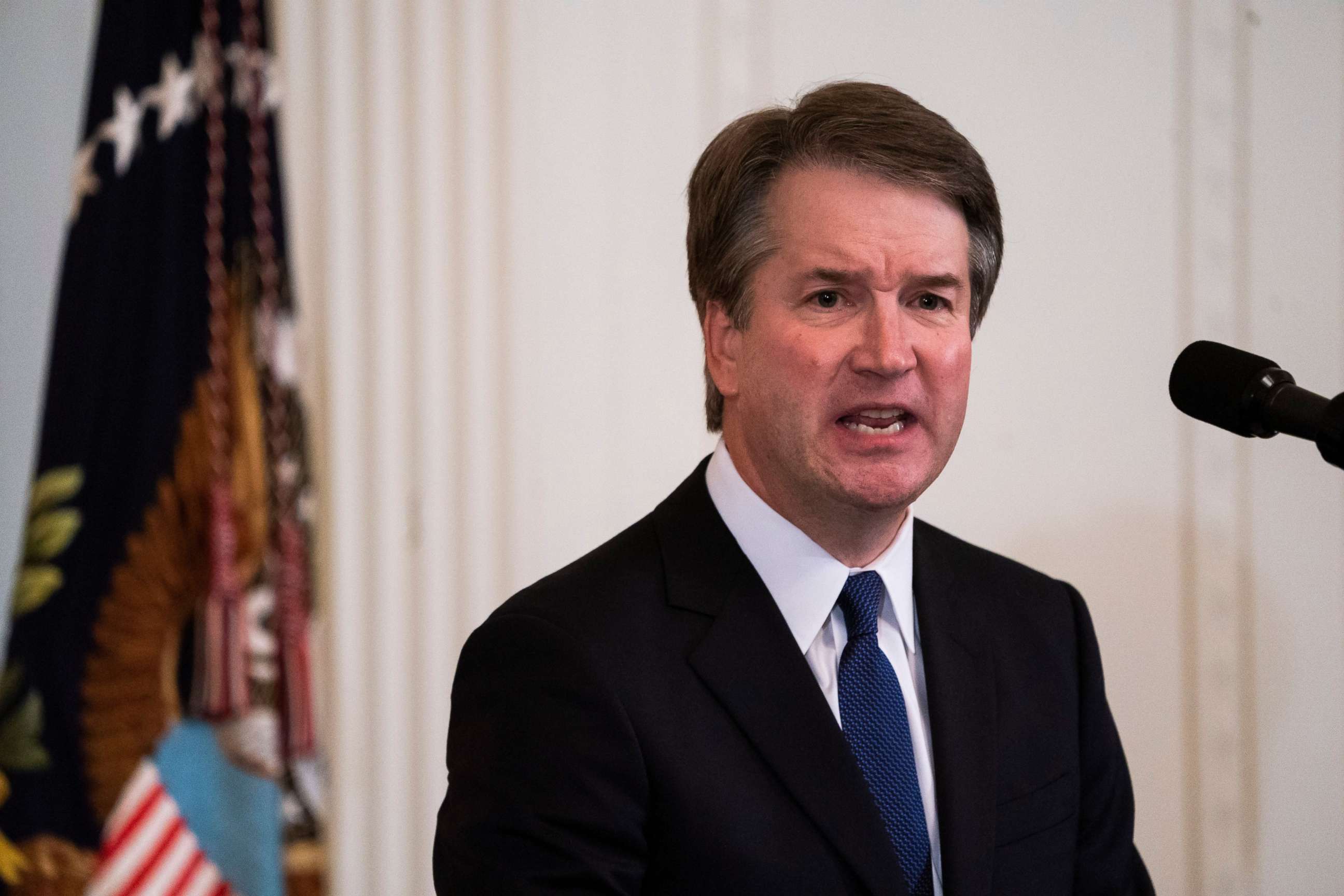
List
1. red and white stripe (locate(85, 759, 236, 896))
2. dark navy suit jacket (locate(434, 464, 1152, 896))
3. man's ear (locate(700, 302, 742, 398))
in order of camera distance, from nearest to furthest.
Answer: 1. dark navy suit jacket (locate(434, 464, 1152, 896))
2. man's ear (locate(700, 302, 742, 398))
3. red and white stripe (locate(85, 759, 236, 896))

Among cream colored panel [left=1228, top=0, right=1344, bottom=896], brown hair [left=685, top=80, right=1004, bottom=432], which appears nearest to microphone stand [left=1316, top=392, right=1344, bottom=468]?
brown hair [left=685, top=80, right=1004, bottom=432]

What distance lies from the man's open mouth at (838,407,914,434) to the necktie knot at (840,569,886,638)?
18cm

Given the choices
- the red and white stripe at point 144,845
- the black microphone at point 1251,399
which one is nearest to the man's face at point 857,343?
the black microphone at point 1251,399

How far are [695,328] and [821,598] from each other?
110 centimetres

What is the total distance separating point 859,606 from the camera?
1373 mm

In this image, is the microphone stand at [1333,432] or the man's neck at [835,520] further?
the man's neck at [835,520]

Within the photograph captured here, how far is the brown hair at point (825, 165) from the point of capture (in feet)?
4.45

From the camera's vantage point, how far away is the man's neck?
54.0 inches

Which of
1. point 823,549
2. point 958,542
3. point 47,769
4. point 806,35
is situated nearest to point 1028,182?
point 806,35

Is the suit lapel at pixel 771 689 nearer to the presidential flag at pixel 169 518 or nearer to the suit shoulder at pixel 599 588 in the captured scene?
the suit shoulder at pixel 599 588

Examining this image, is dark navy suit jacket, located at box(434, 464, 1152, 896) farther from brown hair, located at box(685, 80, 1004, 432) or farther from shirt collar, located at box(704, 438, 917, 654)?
brown hair, located at box(685, 80, 1004, 432)

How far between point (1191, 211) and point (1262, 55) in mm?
398

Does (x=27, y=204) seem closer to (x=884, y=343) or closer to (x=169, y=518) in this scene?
(x=169, y=518)

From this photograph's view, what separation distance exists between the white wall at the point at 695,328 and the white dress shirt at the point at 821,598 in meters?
0.97
